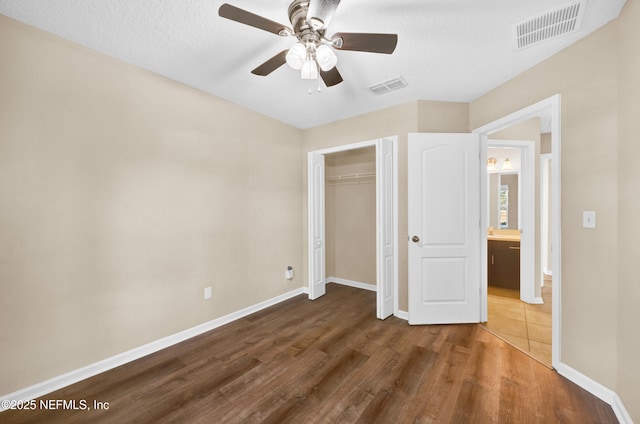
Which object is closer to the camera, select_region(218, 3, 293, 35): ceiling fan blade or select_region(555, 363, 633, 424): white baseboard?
select_region(218, 3, 293, 35): ceiling fan blade

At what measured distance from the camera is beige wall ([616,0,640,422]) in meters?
1.52

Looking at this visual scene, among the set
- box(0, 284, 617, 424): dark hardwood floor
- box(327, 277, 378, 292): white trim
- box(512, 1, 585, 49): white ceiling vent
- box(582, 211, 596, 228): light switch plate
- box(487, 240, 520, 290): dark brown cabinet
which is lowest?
box(0, 284, 617, 424): dark hardwood floor

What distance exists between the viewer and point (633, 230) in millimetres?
1549

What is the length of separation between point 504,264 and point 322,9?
4.47 meters

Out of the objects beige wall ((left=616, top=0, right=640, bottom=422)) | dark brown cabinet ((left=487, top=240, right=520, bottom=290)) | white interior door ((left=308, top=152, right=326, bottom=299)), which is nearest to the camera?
beige wall ((left=616, top=0, right=640, bottom=422))

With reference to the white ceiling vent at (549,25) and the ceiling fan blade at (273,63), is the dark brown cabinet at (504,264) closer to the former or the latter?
the white ceiling vent at (549,25)

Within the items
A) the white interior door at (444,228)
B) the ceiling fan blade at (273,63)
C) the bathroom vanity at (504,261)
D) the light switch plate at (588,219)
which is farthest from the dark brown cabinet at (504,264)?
the ceiling fan blade at (273,63)

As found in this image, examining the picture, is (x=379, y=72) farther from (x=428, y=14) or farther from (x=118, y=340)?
(x=118, y=340)

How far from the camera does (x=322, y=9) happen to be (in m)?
1.27

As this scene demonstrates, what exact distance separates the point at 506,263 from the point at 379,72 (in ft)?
12.0

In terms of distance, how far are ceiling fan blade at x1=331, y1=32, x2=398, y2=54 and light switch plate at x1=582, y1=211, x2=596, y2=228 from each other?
1872 mm

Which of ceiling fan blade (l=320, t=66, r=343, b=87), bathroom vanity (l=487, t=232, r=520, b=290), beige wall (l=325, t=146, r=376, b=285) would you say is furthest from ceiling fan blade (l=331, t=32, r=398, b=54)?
bathroom vanity (l=487, t=232, r=520, b=290)

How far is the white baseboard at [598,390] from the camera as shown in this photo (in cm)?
160

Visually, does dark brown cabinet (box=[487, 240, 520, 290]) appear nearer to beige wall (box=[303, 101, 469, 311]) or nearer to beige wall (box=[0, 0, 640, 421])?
beige wall (box=[303, 101, 469, 311])
